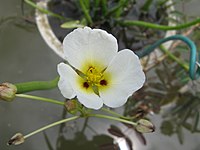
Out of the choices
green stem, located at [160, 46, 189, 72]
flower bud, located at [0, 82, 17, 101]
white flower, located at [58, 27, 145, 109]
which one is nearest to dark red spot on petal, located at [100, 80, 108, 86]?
white flower, located at [58, 27, 145, 109]

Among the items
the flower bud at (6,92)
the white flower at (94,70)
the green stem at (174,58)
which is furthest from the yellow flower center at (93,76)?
the green stem at (174,58)

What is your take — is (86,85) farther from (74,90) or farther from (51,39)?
(51,39)

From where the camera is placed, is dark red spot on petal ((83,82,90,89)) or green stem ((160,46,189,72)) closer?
dark red spot on petal ((83,82,90,89))

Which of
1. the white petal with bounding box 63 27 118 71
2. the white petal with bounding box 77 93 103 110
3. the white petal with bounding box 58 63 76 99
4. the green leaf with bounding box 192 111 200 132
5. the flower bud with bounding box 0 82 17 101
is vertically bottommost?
the green leaf with bounding box 192 111 200 132

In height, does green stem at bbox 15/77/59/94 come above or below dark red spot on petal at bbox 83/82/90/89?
above

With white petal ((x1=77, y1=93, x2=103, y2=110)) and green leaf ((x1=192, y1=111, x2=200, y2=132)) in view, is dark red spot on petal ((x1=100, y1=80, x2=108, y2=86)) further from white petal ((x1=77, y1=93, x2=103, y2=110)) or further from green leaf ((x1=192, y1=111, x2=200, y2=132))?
green leaf ((x1=192, y1=111, x2=200, y2=132))

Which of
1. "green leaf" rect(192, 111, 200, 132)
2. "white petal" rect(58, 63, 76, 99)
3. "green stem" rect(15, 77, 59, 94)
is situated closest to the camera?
"white petal" rect(58, 63, 76, 99)

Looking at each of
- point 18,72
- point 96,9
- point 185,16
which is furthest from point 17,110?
point 185,16

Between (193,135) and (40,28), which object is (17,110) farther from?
(193,135)
